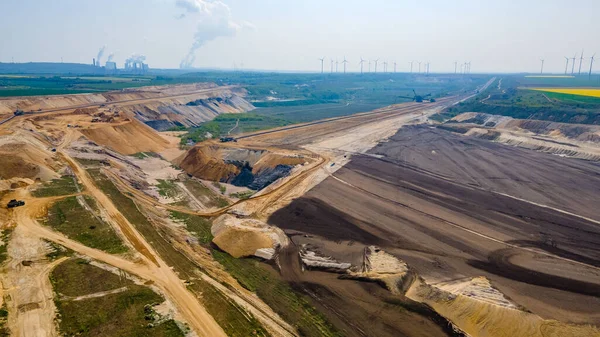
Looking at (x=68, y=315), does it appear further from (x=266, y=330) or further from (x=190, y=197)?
(x=190, y=197)

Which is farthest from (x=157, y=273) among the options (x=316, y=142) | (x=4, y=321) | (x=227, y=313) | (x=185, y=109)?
(x=185, y=109)

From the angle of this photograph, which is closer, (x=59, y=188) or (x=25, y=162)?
(x=59, y=188)

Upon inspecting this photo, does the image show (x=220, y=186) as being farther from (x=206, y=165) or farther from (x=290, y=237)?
(x=290, y=237)

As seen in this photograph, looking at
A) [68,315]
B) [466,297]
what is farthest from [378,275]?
[68,315]

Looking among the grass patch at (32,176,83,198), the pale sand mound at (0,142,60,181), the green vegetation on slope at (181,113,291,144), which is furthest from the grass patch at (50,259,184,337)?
the green vegetation on slope at (181,113,291,144)

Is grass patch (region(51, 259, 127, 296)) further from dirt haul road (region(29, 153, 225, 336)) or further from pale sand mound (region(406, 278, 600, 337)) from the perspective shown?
pale sand mound (region(406, 278, 600, 337))

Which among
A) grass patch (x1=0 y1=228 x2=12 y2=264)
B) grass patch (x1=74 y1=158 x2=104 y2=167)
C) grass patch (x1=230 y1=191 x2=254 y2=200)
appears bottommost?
grass patch (x1=230 y1=191 x2=254 y2=200)

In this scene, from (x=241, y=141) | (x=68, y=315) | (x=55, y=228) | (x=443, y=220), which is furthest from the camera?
(x=241, y=141)
